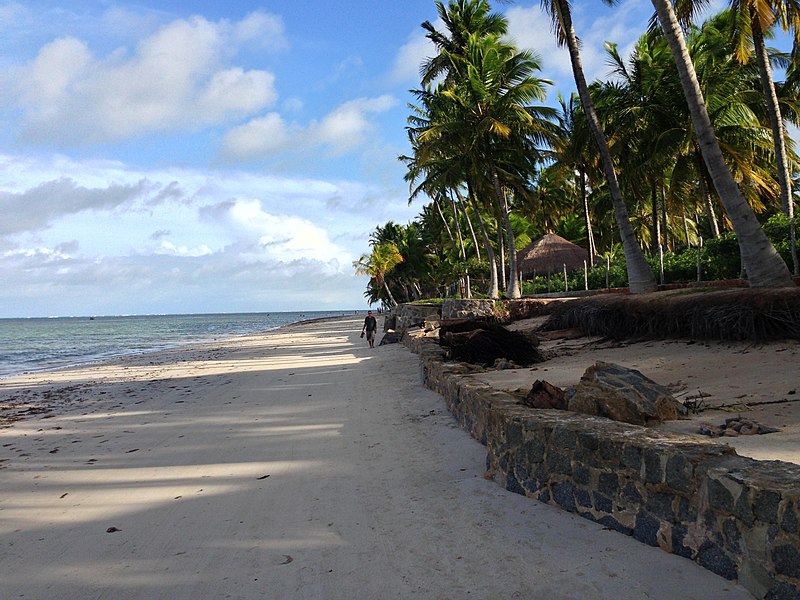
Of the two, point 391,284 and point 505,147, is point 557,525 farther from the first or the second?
point 391,284

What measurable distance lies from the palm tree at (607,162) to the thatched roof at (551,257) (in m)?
8.17

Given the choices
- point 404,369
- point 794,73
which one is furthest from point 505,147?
point 404,369

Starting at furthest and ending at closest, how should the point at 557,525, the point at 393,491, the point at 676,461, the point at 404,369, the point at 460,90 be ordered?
1. the point at 460,90
2. the point at 404,369
3. the point at 393,491
4. the point at 557,525
5. the point at 676,461

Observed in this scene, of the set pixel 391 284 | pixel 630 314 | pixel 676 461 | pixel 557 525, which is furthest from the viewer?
pixel 391 284

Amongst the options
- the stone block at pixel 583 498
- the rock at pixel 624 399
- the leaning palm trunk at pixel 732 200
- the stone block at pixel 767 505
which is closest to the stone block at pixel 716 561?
the stone block at pixel 767 505

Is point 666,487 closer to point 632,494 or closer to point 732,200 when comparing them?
point 632,494

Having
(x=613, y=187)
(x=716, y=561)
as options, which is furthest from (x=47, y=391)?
(x=613, y=187)

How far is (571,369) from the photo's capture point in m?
8.63

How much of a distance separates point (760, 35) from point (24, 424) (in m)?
18.7

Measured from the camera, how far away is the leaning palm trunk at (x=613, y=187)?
13297 mm

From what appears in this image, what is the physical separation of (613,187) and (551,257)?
340 inches

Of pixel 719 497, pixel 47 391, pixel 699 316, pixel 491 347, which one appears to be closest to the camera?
pixel 719 497

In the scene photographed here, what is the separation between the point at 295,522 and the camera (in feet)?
13.5

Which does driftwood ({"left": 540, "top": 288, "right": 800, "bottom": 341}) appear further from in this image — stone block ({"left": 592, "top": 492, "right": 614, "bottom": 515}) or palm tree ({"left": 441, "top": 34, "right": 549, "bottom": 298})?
palm tree ({"left": 441, "top": 34, "right": 549, "bottom": 298})
